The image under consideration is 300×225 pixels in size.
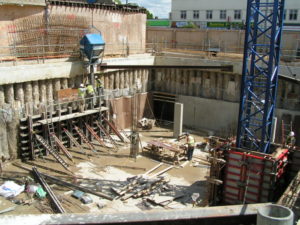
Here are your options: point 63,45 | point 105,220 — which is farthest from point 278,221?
point 63,45

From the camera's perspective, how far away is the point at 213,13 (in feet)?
163

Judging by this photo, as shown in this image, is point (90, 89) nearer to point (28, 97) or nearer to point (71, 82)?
point (71, 82)

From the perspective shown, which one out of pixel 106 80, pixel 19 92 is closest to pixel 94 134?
pixel 19 92

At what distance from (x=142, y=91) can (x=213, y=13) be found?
31592 millimetres

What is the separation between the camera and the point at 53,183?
13.2m

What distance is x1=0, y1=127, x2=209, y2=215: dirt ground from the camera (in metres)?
11.6

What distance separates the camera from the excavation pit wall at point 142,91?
50.4 feet

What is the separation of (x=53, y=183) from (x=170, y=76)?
11.7 metres

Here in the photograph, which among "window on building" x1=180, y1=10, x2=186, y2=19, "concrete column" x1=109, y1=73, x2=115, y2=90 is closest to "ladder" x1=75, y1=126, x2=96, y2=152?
"concrete column" x1=109, y1=73, x2=115, y2=90

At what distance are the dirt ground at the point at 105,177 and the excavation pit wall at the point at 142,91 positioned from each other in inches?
93.9

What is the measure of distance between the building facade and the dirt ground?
108 ft

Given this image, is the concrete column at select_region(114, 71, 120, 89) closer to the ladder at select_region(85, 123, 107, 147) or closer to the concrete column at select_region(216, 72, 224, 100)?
the ladder at select_region(85, 123, 107, 147)

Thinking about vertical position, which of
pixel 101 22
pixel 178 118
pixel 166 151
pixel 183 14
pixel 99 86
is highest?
pixel 183 14

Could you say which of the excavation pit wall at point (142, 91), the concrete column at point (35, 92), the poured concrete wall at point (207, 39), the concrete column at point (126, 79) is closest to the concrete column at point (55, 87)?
the excavation pit wall at point (142, 91)
